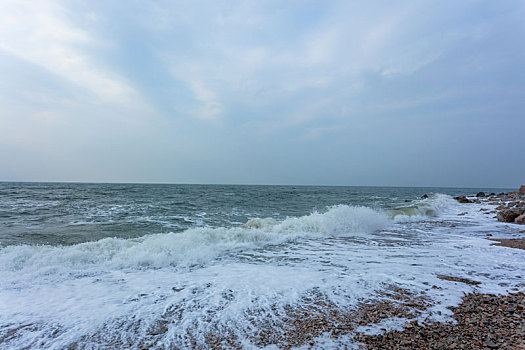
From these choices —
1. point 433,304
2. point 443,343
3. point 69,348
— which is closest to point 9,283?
point 69,348

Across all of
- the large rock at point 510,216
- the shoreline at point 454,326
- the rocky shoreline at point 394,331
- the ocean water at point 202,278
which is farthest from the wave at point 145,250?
the large rock at point 510,216

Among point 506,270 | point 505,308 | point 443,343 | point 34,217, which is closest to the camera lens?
point 443,343

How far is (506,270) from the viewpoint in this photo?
541 centimetres

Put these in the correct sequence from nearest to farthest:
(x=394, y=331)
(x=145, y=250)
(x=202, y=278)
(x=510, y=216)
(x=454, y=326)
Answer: (x=394, y=331)
(x=454, y=326)
(x=202, y=278)
(x=145, y=250)
(x=510, y=216)

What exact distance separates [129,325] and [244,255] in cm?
394

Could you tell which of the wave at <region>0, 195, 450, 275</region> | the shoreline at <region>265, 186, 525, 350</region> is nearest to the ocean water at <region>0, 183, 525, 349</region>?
the wave at <region>0, 195, 450, 275</region>

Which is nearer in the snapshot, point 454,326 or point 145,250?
point 454,326

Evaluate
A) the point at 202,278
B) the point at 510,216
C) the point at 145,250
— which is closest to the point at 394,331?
the point at 202,278

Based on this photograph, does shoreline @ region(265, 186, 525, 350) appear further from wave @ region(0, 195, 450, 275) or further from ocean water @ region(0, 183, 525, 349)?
wave @ region(0, 195, 450, 275)

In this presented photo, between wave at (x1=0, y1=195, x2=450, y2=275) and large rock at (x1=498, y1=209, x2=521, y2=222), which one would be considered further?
large rock at (x1=498, y1=209, x2=521, y2=222)

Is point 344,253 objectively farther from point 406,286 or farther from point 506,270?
point 506,270

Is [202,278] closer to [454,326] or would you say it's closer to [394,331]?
[394,331]

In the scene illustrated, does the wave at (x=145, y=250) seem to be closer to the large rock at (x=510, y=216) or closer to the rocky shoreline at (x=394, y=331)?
the rocky shoreline at (x=394, y=331)

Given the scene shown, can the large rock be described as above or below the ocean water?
above
